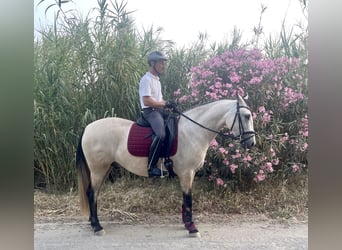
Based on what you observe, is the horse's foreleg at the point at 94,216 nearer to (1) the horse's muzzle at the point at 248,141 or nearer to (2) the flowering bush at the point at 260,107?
(2) the flowering bush at the point at 260,107

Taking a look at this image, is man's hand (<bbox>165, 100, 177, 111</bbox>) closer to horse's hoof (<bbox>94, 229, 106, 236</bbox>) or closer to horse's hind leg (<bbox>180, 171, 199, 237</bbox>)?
horse's hind leg (<bbox>180, 171, 199, 237</bbox>)

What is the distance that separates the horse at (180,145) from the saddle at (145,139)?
0.04 m

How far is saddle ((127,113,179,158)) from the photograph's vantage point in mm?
2600

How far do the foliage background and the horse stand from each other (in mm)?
72

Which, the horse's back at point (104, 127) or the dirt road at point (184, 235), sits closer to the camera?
the dirt road at point (184, 235)

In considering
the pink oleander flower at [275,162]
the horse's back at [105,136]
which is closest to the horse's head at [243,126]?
the pink oleander flower at [275,162]

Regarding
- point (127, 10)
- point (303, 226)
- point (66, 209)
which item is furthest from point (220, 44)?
point (66, 209)

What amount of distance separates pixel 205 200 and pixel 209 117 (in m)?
0.68

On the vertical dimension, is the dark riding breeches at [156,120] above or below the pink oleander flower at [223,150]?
above

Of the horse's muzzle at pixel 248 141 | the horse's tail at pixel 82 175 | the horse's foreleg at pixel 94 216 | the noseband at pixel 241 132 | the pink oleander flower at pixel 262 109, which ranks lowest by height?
the horse's foreleg at pixel 94 216

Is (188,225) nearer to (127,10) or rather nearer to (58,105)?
(58,105)

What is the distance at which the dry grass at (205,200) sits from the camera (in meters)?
2.59

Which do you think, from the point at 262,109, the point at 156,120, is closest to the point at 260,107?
the point at 262,109

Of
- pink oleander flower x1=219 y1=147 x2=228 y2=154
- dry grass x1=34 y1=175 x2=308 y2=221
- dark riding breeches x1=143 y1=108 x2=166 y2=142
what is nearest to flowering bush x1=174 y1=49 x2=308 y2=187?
pink oleander flower x1=219 y1=147 x2=228 y2=154
